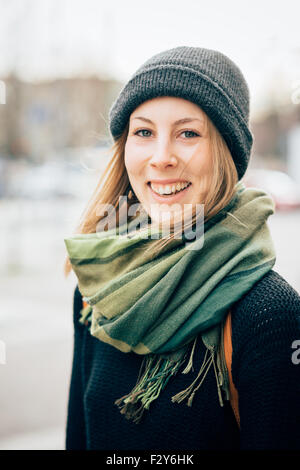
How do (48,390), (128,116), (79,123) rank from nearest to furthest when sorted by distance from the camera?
(128,116), (48,390), (79,123)

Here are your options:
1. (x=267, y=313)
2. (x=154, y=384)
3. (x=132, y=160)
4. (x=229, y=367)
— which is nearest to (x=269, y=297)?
(x=267, y=313)

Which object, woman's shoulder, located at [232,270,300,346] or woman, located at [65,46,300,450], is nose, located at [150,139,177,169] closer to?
woman, located at [65,46,300,450]

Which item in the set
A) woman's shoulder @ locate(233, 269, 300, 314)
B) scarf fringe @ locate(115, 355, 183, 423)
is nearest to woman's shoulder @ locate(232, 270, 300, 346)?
woman's shoulder @ locate(233, 269, 300, 314)

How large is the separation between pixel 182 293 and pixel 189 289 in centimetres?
3

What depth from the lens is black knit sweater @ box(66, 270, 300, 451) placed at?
119 cm

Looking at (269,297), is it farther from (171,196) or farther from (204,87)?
(204,87)

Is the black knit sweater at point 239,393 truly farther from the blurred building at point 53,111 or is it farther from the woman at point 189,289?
the blurred building at point 53,111

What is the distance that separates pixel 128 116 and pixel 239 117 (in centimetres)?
40

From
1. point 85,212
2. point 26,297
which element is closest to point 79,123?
point 26,297

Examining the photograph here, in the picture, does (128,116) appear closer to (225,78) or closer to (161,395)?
(225,78)

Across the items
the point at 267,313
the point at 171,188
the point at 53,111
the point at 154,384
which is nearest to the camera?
the point at 267,313

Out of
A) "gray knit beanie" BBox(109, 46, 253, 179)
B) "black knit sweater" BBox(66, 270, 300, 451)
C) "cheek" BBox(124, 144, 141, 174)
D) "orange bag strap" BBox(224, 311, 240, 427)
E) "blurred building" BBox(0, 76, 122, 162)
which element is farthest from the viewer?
"blurred building" BBox(0, 76, 122, 162)

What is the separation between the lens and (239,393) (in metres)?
1.25
